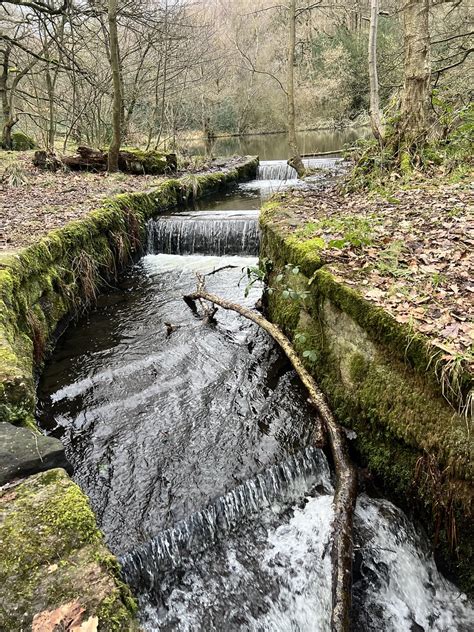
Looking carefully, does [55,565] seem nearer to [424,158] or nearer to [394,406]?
[394,406]

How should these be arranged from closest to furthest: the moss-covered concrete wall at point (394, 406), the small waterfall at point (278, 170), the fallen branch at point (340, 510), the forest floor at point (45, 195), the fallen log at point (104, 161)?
the fallen branch at point (340, 510), the moss-covered concrete wall at point (394, 406), the forest floor at point (45, 195), the fallen log at point (104, 161), the small waterfall at point (278, 170)

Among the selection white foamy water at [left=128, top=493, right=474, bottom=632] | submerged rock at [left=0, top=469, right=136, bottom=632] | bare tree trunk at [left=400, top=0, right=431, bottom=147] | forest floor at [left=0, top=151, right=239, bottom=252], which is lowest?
white foamy water at [left=128, top=493, right=474, bottom=632]

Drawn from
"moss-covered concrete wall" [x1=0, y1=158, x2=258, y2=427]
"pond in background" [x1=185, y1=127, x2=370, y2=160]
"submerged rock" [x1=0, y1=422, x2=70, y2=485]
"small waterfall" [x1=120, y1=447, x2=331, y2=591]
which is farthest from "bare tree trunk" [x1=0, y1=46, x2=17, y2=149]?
"small waterfall" [x1=120, y1=447, x2=331, y2=591]

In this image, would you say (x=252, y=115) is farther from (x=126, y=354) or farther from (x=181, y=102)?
(x=126, y=354)

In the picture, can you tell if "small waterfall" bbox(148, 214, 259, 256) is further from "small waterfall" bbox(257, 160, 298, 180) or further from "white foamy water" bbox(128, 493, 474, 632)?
"small waterfall" bbox(257, 160, 298, 180)

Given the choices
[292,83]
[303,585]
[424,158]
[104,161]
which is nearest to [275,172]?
[292,83]

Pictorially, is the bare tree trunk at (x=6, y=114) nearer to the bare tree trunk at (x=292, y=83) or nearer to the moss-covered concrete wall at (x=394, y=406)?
the bare tree trunk at (x=292, y=83)

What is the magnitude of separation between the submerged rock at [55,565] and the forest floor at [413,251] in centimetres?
226

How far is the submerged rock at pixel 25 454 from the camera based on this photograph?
239 cm

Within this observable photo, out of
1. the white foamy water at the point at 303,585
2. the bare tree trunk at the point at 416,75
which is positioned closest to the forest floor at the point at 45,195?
the white foamy water at the point at 303,585

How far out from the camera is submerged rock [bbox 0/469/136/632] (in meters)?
1.66

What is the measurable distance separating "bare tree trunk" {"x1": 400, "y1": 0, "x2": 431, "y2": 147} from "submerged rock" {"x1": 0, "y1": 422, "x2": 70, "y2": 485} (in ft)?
25.5

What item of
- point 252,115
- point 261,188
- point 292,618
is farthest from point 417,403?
point 252,115

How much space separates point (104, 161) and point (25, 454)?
12684 millimetres
